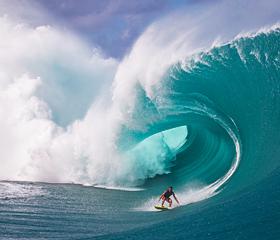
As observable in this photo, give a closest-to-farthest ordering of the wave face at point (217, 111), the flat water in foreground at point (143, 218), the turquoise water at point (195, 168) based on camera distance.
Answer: the flat water in foreground at point (143, 218) → the turquoise water at point (195, 168) → the wave face at point (217, 111)

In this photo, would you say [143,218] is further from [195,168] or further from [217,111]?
[217,111]

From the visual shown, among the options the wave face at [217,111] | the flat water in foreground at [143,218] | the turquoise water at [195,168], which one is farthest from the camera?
the wave face at [217,111]

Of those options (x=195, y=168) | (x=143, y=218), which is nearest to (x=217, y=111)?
(x=195, y=168)

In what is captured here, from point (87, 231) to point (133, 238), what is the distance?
1.58 meters

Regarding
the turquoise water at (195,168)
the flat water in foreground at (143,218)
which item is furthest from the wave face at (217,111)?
the flat water in foreground at (143,218)

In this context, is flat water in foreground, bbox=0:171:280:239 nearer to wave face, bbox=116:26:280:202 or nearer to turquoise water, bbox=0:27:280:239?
turquoise water, bbox=0:27:280:239

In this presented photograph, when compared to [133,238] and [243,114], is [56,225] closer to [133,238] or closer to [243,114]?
[133,238]

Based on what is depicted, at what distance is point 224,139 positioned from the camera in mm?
19578

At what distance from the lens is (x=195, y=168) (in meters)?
20.1

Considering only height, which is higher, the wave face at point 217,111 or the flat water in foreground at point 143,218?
the wave face at point 217,111

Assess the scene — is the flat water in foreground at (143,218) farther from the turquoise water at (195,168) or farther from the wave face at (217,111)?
the wave face at (217,111)

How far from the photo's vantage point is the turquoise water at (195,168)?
35.0ft

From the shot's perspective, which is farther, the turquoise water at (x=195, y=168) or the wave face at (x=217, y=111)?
the wave face at (x=217, y=111)

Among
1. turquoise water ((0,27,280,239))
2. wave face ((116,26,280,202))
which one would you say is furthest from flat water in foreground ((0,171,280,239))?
wave face ((116,26,280,202))
